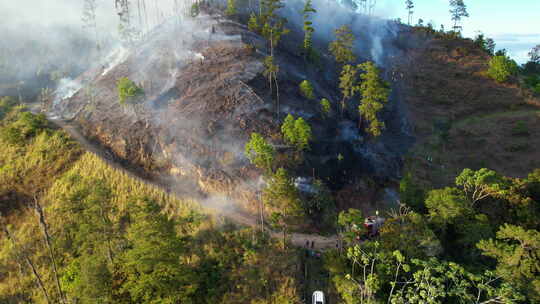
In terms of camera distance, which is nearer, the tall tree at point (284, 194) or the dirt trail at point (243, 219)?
the tall tree at point (284, 194)

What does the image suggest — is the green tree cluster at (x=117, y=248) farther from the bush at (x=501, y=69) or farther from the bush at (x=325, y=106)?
the bush at (x=501, y=69)

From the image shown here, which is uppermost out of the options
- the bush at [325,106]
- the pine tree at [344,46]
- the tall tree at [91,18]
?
the tall tree at [91,18]

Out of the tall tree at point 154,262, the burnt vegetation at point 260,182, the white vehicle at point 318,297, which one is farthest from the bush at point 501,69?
the tall tree at point 154,262

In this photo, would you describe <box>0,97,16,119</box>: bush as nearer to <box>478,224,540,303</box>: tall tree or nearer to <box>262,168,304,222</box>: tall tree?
<box>262,168,304,222</box>: tall tree

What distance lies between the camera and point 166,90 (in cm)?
5784

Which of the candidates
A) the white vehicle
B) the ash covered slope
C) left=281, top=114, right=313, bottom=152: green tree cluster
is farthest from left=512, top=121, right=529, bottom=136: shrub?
the white vehicle

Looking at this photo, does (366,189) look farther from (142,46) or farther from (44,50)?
(44,50)

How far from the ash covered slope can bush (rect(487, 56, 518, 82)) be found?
38602 millimetres

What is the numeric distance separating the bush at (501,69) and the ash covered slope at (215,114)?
3860 centimetres

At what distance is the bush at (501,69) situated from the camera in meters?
83.9

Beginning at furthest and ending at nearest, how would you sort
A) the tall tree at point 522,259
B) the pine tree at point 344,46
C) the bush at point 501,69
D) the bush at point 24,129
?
the bush at point 501,69 < the pine tree at point 344,46 < the bush at point 24,129 < the tall tree at point 522,259

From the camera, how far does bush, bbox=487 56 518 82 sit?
275 feet

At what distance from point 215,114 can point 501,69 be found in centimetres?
8526

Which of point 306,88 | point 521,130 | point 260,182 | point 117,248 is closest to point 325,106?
point 306,88
